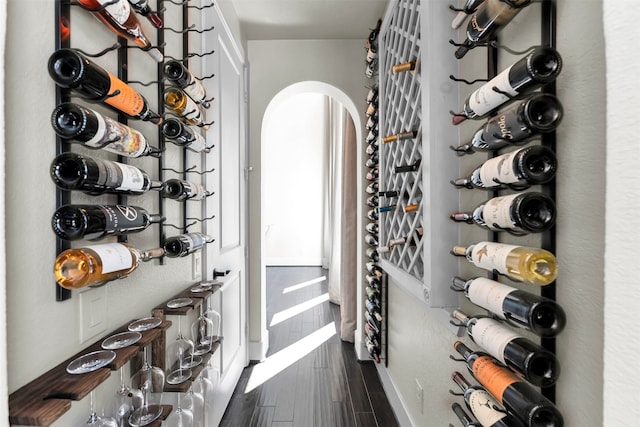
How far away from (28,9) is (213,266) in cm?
135

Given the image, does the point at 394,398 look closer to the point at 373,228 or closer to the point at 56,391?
the point at 373,228

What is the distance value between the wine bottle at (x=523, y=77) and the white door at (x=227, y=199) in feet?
4.40

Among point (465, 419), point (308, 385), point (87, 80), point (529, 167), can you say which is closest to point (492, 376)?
point (465, 419)

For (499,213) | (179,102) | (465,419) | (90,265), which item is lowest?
(465,419)

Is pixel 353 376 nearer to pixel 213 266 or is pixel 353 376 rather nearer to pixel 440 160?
pixel 213 266

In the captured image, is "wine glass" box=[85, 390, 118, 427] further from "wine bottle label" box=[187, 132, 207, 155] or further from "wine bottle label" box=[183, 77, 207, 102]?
"wine bottle label" box=[183, 77, 207, 102]

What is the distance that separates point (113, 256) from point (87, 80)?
381 mm

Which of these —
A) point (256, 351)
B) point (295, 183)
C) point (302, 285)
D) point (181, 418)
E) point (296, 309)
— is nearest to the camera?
point (181, 418)

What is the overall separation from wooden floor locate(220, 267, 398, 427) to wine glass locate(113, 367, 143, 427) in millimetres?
1260

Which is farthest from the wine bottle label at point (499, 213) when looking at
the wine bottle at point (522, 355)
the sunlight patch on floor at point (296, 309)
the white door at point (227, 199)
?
the sunlight patch on floor at point (296, 309)

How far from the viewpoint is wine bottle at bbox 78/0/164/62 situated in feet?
2.64

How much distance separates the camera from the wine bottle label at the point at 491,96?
77cm

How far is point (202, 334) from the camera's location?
1473 millimetres

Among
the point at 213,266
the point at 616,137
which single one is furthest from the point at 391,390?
the point at 616,137
